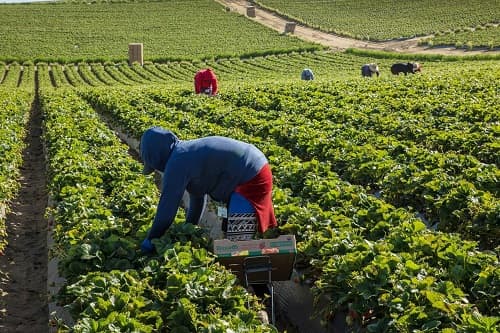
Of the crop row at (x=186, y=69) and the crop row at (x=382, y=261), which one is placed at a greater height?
the crop row at (x=382, y=261)

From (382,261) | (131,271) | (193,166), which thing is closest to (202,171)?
(193,166)

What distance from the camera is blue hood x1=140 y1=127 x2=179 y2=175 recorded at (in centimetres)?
582

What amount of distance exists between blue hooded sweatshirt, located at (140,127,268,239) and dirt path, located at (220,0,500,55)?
138 ft

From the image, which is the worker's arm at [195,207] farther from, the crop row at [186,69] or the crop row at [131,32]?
the crop row at [131,32]

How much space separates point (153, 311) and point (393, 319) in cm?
190

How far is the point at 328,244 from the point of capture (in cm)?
613

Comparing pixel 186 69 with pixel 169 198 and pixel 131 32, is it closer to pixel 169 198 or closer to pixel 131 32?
pixel 131 32

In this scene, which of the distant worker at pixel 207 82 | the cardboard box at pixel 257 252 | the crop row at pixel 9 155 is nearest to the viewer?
the cardboard box at pixel 257 252

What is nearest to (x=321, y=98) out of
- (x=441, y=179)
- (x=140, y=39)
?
(x=441, y=179)

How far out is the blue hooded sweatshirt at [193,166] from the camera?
5727 millimetres

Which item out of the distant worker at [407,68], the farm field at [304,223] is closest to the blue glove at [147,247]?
the farm field at [304,223]

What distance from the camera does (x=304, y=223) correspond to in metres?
6.96

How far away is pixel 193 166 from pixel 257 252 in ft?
3.34

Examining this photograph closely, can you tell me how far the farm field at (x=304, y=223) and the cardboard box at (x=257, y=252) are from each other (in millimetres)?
158
